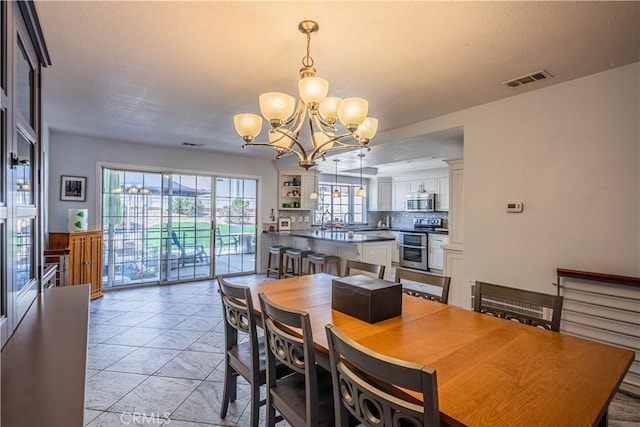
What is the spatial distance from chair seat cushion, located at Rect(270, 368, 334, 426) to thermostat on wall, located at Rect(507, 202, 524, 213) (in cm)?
230

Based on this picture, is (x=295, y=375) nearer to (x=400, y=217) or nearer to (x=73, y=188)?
(x=73, y=188)

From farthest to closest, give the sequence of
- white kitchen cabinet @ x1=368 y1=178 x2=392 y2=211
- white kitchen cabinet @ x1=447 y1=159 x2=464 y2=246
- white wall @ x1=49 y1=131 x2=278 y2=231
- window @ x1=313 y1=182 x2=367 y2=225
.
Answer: white kitchen cabinet @ x1=368 y1=178 x2=392 y2=211, window @ x1=313 y1=182 x2=367 y2=225, white wall @ x1=49 y1=131 x2=278 y2=231, white kitchen cabinet @ x1=447 y1=159 x2=464 y2=246

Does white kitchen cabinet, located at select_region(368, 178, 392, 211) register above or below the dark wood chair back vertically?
above

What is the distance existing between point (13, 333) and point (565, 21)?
3.06 m

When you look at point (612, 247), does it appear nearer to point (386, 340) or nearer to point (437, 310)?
point (437, 310)

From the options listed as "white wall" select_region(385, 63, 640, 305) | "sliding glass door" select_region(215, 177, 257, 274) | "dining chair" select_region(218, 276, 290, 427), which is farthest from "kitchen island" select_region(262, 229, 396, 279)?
"dining chair" select_region(218, 276, 290, 427)

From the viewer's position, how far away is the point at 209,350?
9.98 ft

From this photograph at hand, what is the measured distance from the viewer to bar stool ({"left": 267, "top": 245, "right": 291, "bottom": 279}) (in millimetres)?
5855

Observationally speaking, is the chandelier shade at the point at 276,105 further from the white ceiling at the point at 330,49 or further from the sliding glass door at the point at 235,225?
the sliding glass door at the point at 235,225

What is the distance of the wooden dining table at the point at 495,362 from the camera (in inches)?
36.8

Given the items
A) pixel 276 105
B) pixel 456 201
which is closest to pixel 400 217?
pixel 456 201

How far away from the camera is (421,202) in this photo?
7.43 meters

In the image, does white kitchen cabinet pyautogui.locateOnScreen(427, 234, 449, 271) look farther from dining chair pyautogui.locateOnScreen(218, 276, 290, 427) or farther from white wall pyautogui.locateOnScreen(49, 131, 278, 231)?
dining chair pyautogui.locateOnScreen(218, 276, 290, 427)

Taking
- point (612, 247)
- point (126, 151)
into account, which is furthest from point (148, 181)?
point (612, 247)
